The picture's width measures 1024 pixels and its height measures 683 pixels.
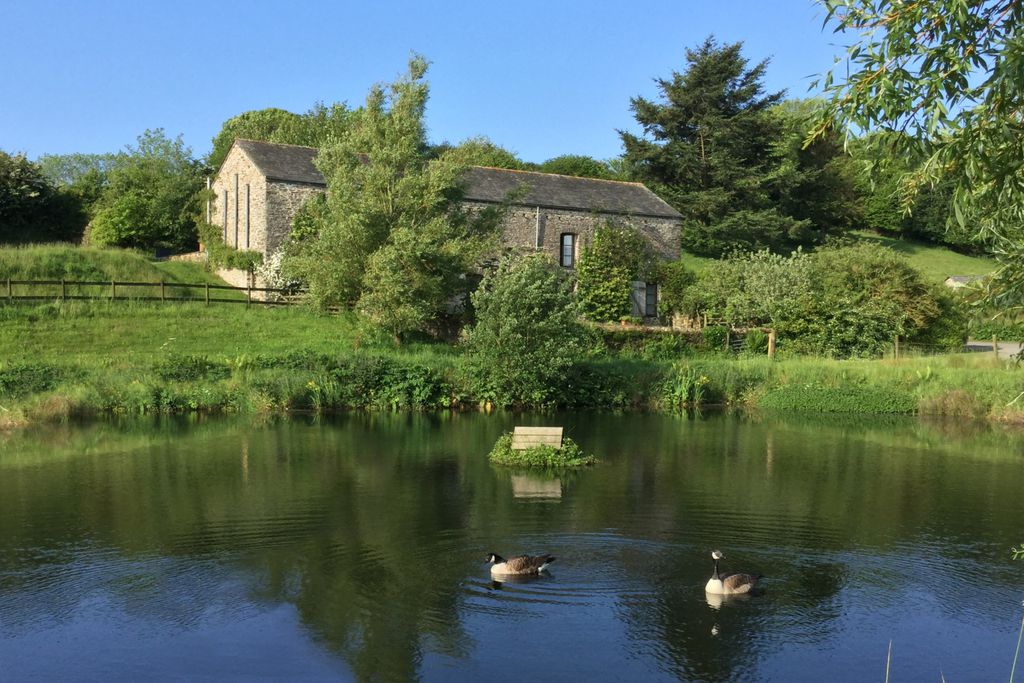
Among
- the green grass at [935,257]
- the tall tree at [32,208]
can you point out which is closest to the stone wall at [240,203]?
the tall tree at [32,208]

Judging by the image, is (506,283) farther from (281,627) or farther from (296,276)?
(281,627)

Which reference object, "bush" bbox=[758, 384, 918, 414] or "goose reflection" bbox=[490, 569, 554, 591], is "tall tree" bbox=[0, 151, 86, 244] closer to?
"bush" bbox=[758, 384, 918, 414]

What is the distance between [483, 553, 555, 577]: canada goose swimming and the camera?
42.1 feet

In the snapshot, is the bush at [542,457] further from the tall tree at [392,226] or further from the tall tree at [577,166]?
the tall tree at [577,166]

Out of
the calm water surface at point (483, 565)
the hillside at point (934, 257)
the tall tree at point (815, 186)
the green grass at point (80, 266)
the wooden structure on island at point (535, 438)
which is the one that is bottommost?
the calm water surface at point (483, 565)

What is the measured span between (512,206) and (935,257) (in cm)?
4133

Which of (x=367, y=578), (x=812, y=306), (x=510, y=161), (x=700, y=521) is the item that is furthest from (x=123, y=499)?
(x=510, y=161)

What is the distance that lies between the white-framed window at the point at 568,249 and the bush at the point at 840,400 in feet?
60.5

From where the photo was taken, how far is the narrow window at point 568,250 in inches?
1962

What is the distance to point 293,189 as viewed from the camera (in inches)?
1737

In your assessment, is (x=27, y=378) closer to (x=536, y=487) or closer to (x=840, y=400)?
(x=536, y=487)

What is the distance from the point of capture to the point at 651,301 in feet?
163

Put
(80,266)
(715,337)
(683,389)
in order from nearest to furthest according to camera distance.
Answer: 1. (683,389)
2. (80,266)
3. (715,337)

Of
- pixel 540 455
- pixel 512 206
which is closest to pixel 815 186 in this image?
pixel 512 206
